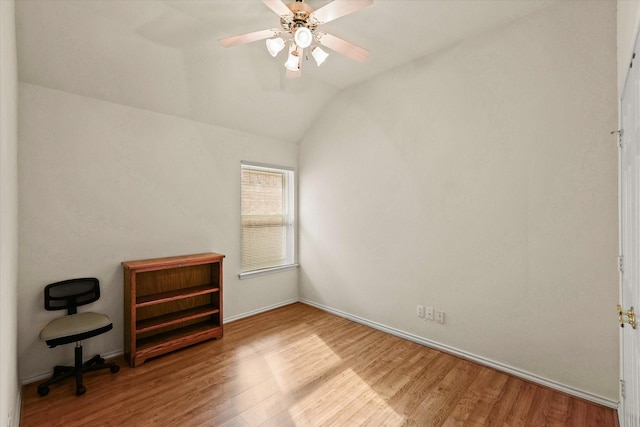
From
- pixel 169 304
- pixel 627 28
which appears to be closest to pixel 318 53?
pixel 627 28

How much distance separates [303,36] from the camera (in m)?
1.85

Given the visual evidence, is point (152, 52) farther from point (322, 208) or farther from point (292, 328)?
point (292, 328)

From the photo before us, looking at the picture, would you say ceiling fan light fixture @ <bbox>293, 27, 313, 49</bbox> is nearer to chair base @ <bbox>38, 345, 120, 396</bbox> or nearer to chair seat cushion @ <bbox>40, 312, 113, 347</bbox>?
chair seat cushion @ <bbox>40, 312, 113, 347</bbox>

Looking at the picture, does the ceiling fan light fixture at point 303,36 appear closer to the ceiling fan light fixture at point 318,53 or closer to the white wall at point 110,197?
the ceiling fan light fixture at point 318,53

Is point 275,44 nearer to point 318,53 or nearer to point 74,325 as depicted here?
point 318,53

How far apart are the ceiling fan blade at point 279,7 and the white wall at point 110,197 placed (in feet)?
6.56

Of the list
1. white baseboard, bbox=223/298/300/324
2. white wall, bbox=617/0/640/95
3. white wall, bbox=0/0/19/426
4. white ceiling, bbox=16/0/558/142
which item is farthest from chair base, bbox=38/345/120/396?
white wall, bbox=617/0/640/95

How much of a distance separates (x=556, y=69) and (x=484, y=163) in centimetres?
85

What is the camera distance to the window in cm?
406

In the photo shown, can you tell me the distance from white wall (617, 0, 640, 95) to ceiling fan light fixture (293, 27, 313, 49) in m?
1.59

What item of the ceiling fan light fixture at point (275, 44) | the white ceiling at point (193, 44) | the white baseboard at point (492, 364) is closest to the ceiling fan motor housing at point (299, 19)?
the ceiling fan light fixture at point (275, 44)

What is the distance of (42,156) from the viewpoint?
2496 millimetres

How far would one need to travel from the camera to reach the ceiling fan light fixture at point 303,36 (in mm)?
1833

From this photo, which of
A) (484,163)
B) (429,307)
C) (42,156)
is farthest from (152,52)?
(429,307)
